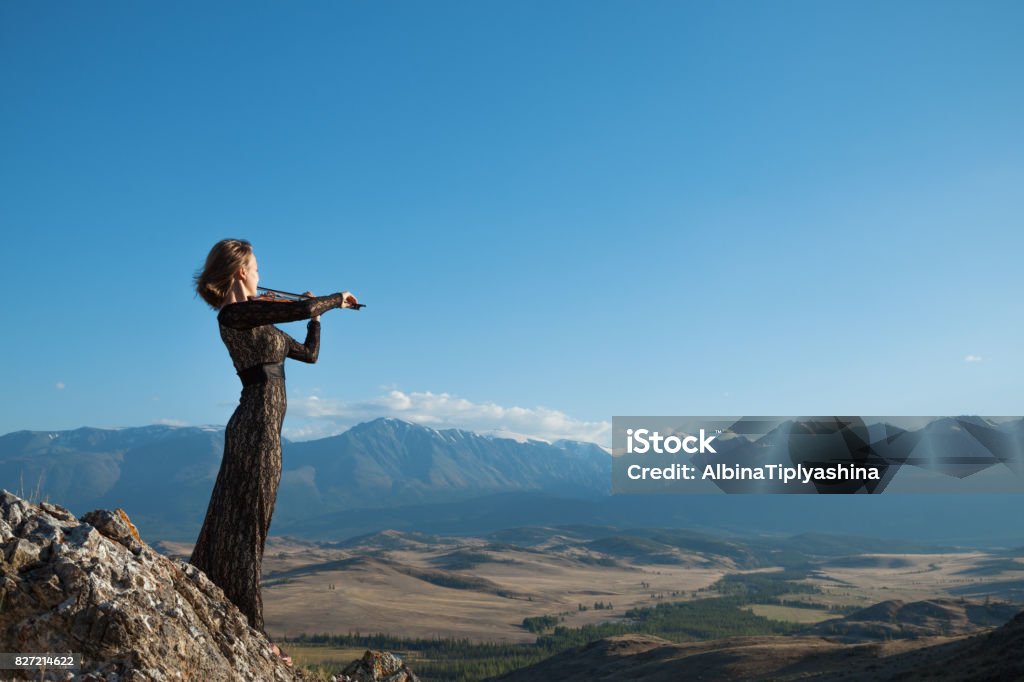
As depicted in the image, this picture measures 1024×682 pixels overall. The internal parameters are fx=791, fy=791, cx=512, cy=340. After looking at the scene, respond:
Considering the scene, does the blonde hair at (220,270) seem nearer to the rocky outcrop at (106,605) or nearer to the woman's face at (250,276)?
the woman's face at (250,276)

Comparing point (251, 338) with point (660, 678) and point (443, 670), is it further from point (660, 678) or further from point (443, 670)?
point (443, 670)

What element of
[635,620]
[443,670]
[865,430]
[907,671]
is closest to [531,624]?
[635,620]

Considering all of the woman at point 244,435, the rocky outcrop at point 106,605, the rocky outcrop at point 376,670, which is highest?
the woman at point 244,435

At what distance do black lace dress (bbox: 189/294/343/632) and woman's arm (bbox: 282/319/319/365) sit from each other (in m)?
0.29

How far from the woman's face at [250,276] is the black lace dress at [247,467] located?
12.7 inches

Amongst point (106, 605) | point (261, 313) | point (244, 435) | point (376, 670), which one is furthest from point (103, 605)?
point (376, 670)

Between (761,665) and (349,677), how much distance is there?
40.8 m

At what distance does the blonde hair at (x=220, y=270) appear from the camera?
674 centimetres

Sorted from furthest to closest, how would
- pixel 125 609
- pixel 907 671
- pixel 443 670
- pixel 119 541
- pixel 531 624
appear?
pixel 531 624
pixel 443 670
pixel 907 671
pixel 119 541
pixel 125 609

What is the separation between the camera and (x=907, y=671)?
31312 mm

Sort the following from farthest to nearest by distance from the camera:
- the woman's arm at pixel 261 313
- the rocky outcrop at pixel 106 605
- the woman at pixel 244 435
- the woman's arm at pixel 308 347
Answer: the woman's arm at pixel 308 347, the woman at pixel 244 435, the woman's arm at pixel 261 313, the rocky outcrop at pixel 106 605

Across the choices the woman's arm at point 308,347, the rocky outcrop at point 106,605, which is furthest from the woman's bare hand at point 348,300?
the rocky outcrop at point 106,605

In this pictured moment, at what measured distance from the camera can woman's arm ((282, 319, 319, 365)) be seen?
7260 millimetres

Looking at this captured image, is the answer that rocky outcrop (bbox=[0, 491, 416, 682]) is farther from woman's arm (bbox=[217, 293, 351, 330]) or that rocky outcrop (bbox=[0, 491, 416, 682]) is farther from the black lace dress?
woman's arm (bbox=[217, 293, 351, 330])
